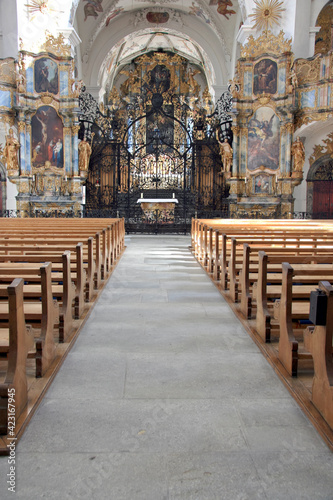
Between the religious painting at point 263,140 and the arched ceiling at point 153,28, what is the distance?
731 centimetres

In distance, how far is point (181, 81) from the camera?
91.2 ft

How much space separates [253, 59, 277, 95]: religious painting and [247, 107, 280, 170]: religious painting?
713 millimetres

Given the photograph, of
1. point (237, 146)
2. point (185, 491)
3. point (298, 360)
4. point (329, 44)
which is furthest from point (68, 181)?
point (185, 491)

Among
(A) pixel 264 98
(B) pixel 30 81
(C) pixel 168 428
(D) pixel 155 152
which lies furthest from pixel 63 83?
(C) pixel 168 428

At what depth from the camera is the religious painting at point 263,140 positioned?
1731cm

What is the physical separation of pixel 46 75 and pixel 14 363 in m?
16.7

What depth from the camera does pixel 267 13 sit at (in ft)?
57.0

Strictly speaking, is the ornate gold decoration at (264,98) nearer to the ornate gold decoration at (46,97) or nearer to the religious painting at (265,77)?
the religious painting at (265,77)

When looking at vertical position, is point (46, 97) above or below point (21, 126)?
above

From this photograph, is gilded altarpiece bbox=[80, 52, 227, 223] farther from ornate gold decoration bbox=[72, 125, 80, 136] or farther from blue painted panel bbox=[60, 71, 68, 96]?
blue painted panel bbox=[60, 71, 68, 96]

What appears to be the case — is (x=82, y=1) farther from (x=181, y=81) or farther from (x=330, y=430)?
(x=330, y=430)

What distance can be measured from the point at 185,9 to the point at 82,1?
541 centimetres

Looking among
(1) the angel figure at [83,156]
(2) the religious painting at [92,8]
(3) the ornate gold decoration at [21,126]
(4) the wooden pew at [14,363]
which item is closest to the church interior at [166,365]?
(4) the wooden pew at [14,363]

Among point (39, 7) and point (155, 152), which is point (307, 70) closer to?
point (155, 152)
